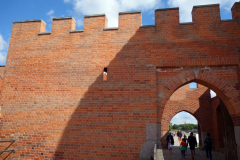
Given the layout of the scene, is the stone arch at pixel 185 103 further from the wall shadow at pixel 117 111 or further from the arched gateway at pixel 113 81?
the wall shadow at pixel 117 111

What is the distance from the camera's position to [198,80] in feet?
20.0

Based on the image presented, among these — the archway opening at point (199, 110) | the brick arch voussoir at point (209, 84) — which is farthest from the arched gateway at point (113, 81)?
the archway opening at point (199, 110)

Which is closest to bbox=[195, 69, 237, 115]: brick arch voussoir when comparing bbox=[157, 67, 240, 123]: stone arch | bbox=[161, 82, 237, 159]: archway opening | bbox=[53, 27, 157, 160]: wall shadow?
bbox=[157, 67, 240, 123]: stone arch

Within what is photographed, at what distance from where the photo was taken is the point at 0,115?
645 cm

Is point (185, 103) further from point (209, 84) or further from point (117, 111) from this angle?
point (117, 111)

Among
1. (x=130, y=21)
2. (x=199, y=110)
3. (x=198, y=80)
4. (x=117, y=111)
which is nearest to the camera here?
(x=117, y=111)

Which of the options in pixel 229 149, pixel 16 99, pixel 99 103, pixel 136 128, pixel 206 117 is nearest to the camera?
pixel 136 128

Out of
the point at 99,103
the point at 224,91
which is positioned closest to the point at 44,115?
the point at 99,103

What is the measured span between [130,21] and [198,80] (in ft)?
10.3

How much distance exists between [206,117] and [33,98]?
13725 millimetres

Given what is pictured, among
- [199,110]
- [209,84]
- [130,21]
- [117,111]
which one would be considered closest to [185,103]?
[199,110]

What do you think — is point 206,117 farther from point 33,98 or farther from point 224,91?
point 33,98

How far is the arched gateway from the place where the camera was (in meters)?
5.78

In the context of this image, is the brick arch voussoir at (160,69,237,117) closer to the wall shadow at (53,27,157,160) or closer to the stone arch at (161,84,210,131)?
the wall shadow at (53,27,157,160)
